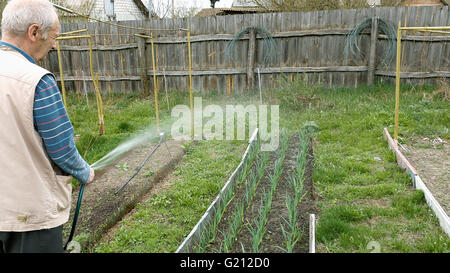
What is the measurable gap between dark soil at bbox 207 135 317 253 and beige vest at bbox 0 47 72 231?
160 cm

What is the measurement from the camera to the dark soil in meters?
3.24

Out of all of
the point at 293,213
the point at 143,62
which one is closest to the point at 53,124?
the point at 293,213

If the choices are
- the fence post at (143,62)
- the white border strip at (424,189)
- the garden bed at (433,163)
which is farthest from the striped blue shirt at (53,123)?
the fence post at (143,62)

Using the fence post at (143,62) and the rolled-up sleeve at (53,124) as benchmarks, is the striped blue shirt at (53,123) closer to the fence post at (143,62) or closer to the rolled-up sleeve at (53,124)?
the rolled-up sleeve at (53,124)

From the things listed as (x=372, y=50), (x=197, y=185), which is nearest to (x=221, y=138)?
(x=197, y=185)

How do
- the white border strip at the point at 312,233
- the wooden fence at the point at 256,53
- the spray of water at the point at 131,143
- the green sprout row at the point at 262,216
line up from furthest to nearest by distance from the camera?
1. the wooden fence at the point at 256,53
2. the spray of water at the point at 131,143
3. the green sprout row at the point at 262,216
4. the white border strip at the point at 312,233

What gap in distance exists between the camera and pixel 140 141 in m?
6.48

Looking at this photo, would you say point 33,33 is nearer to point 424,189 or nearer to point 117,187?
point 117,187

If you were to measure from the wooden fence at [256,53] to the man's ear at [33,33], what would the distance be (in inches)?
261

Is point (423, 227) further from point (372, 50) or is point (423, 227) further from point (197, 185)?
point (372, 50)

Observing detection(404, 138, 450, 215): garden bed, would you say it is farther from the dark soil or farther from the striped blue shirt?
the striped blue shirt

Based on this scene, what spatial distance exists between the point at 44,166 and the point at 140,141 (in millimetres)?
4646

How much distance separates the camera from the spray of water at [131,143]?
5.41 meters

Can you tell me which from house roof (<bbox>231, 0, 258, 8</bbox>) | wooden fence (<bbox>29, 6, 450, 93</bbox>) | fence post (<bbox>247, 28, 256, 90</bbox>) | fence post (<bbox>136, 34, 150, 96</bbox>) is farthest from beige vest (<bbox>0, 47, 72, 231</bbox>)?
house roof (<bbox>231, 0, 258, 8</bbox>)
